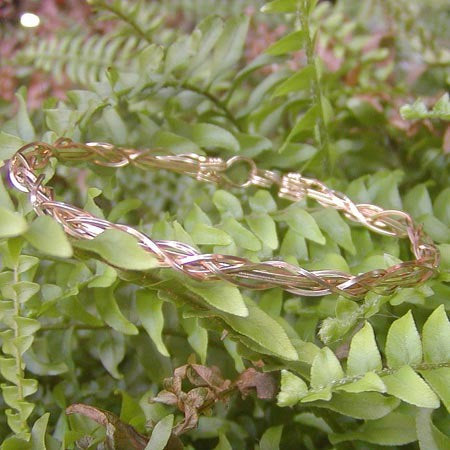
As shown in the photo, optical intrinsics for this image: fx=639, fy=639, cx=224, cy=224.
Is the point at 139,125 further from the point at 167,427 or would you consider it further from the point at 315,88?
the point at 167,427

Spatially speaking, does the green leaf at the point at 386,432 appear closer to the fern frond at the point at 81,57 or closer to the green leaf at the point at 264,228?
the green leaf at the point at 264,228

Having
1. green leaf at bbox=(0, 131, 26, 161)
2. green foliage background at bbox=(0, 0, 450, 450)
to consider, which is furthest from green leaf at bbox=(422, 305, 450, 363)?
green leaf at bbox=(0, 131, 26, 161)

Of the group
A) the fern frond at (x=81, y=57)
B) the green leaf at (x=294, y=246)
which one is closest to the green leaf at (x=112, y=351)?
the green leaf at (x=294, y=246)

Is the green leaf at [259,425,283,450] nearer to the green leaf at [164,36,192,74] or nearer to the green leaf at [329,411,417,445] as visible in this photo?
the green leaf at [329,411,417,445]

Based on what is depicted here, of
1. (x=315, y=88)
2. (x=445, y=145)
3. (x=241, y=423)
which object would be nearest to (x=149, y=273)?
(x=241, y=423)

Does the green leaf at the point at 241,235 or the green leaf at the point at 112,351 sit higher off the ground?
the green leaf at the point at 241,235
